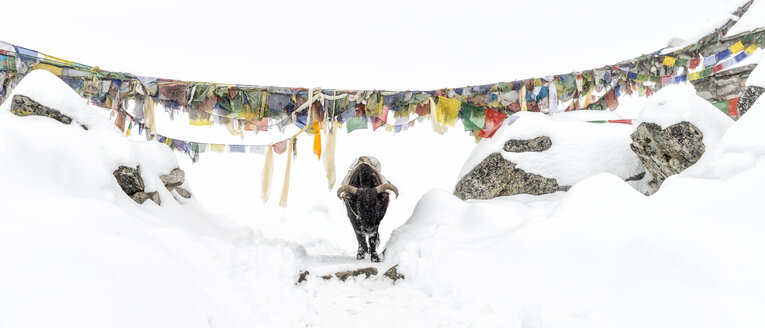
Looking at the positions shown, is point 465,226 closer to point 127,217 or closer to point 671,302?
point 671,302

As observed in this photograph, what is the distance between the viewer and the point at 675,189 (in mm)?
3324

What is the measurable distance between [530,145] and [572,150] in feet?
2.85

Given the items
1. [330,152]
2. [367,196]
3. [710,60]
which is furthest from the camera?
[330,152]

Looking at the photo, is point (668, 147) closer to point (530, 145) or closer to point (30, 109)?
point (530, 145)

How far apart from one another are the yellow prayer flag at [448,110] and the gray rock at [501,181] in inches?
64.9

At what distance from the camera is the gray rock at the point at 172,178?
7.29 metres

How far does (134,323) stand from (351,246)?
18.5m

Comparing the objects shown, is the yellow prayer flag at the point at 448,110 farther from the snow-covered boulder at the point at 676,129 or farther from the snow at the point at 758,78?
the snow at the point at 758,78

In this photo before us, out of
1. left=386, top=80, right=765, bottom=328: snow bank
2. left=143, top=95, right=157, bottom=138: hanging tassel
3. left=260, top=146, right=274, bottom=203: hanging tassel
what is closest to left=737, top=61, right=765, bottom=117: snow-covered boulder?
left=386, top=80, right=765, bottom=328: snow bank

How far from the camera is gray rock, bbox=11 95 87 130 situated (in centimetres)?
527

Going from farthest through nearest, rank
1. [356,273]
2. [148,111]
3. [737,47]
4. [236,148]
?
[236,148], [148,111], [737,47], [356,273]

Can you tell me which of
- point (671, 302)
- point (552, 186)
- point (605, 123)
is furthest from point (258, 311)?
point (605, 123)

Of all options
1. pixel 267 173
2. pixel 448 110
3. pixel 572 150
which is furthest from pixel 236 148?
pixel 572 150

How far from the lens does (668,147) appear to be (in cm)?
607
